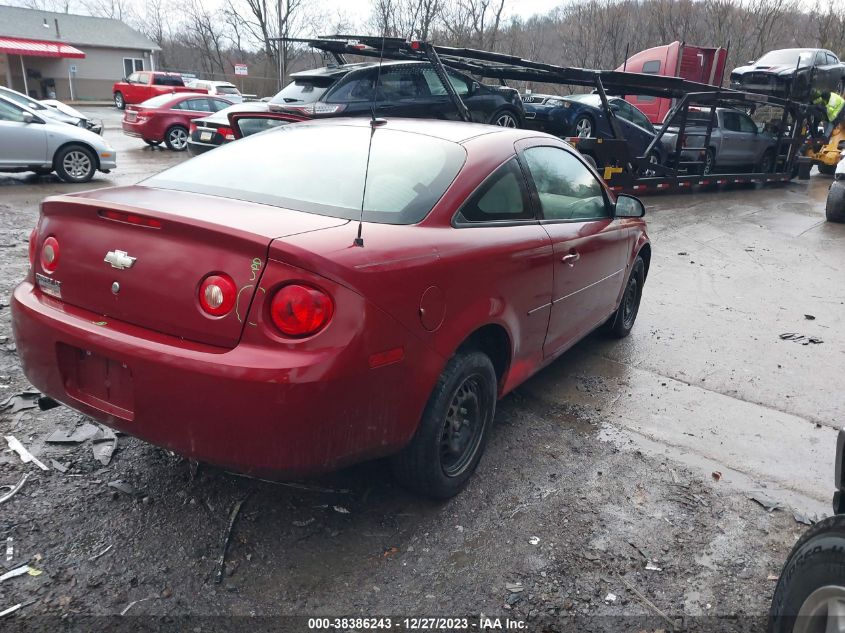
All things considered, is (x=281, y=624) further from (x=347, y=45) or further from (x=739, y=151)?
(x=739, y=151)

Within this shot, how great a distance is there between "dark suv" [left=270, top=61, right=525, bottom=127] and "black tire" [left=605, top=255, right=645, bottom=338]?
18.1 feet

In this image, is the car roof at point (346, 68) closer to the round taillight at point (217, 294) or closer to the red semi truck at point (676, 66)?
the round taillight at point (217, 294)

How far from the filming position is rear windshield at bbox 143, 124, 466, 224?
9.29ft

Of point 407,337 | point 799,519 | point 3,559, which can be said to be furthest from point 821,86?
point 3,559

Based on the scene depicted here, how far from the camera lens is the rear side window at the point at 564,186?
12.4 ft

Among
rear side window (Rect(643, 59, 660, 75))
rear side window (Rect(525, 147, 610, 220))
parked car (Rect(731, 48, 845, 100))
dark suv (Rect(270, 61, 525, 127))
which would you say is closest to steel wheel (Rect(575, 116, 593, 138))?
dark suv (Rect(270, 61, 525, 127))

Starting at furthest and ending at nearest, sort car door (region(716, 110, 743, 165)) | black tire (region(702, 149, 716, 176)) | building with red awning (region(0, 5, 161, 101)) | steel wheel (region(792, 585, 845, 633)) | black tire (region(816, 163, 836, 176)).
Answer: building with red awning (region(0, 5, 161, 101)) → black tire (region(816, 163, 836, 176)) → car door (region(716, 110, 743, 165)) → black tire (region(702, 149, 716, 176)) → steel wheel (region(792, 585, 845, 633))

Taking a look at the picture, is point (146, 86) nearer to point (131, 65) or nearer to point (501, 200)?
point (131, 65)

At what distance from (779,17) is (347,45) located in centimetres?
3912

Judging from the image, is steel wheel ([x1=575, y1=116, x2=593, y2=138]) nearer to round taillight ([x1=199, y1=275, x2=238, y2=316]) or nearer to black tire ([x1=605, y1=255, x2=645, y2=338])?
black tire ([x1=605, y1=255, x2=645, y2=338])

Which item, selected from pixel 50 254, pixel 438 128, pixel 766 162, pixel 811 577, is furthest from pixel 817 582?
pixel 766 162

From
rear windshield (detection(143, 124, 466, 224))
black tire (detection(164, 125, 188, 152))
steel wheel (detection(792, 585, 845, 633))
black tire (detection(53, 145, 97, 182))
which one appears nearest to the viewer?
steel wheel (detection(792, 585, 845, 633))

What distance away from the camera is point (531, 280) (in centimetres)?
340

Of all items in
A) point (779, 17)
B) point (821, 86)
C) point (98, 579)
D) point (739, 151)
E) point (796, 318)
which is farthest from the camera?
point (779, 17)
